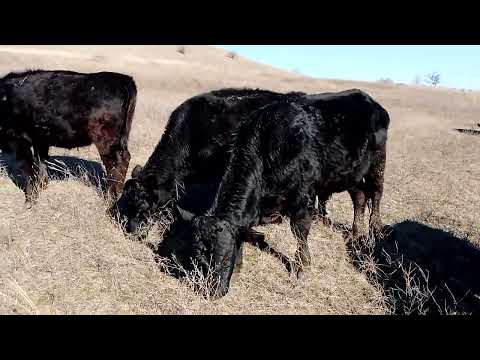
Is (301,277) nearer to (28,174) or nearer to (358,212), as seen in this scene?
(358,212)

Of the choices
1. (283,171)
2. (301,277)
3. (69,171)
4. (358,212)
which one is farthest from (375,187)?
(69,171)

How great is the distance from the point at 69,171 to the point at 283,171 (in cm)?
404

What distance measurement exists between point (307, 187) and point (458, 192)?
4.92 meters

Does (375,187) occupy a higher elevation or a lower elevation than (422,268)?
higher

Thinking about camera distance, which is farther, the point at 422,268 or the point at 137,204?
the point at 137,204

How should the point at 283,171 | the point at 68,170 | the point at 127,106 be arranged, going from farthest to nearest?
the point at 127,106 → the point at 68,170 → the point at 283,171

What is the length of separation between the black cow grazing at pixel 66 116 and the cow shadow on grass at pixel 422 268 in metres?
4.31

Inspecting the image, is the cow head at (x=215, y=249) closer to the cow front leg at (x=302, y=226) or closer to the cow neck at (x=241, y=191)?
the cow neck at (x=241, y=191)

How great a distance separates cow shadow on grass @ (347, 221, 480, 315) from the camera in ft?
14.0

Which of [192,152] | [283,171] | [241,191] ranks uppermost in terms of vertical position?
[283,171]

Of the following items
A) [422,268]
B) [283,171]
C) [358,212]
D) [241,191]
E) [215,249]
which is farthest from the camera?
[358,212]

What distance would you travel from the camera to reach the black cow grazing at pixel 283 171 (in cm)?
425

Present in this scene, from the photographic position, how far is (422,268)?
5.08 metres

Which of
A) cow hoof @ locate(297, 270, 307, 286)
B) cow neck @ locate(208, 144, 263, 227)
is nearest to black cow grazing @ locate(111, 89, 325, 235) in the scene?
cow neck @ locate(208, 144, 263, 227)
